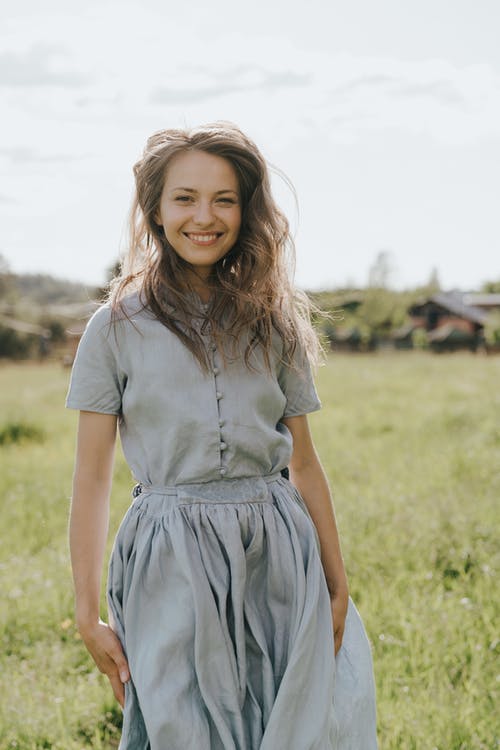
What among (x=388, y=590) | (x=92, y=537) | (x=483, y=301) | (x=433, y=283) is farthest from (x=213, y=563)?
(x=433, y=283)

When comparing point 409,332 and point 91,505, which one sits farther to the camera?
point 409,332

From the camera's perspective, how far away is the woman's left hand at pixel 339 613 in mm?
1959

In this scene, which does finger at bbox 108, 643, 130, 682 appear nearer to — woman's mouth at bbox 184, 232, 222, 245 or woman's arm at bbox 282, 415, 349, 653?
woman's arm at bbox 282, 415, 349, 653

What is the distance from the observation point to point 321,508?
200cm

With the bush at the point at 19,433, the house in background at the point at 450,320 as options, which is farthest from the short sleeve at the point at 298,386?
the house in background at the point at 450,320

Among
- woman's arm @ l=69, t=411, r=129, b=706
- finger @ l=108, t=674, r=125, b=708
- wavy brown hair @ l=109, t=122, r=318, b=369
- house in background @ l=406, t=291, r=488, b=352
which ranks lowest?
house in background @ l=406, t=291, r=488, b=352

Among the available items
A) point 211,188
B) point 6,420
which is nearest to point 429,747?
point 211,188

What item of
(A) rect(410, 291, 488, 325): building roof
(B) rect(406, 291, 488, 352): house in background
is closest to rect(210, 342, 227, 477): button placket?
(B) rect(406, 291, 488, 352): house in background

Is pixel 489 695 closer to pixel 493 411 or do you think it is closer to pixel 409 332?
pixel 493 411

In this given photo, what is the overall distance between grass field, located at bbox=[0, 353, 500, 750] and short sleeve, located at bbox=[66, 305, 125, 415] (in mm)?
1470

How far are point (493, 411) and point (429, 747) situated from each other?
7113mm

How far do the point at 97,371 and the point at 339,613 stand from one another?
783 mm

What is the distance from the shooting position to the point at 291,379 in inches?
78.5

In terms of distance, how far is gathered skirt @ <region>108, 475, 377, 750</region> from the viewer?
67.7 inches
